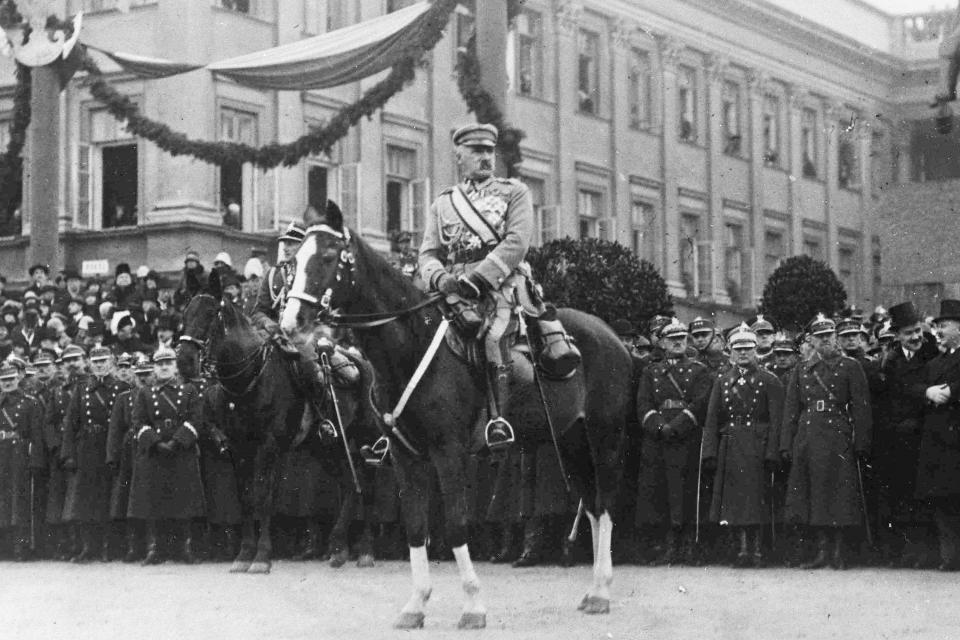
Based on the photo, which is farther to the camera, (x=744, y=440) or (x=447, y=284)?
(x=744, y=440)

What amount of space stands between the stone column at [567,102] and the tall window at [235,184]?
32.8 ft

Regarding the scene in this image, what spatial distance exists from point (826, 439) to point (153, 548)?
20.7 ft

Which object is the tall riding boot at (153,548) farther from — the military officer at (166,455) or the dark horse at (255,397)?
the dark horse at (255,397)

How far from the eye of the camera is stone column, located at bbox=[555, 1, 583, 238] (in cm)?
3741

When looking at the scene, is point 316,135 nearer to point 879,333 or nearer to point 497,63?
point 497,63

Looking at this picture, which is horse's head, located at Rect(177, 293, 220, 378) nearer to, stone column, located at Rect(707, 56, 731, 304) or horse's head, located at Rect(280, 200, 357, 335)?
horse's head, located at Rect(280, 200, 357, 335)

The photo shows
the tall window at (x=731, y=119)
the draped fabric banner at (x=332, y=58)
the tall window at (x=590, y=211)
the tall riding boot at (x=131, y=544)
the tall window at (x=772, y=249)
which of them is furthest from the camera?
the tall window at (x=772, y=249)

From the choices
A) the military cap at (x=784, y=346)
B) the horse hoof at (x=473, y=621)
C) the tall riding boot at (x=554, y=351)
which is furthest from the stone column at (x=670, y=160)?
the horse hoof at (x=473, y=621)

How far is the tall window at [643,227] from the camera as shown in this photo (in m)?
40.2

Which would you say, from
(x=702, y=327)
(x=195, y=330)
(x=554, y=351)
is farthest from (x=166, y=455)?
Result: (x=554, y=351)

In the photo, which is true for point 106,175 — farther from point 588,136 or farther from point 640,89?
point 640,89

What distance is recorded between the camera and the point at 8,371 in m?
16.9

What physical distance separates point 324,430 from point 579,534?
7.79 feet

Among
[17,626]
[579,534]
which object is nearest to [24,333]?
[579,534]
